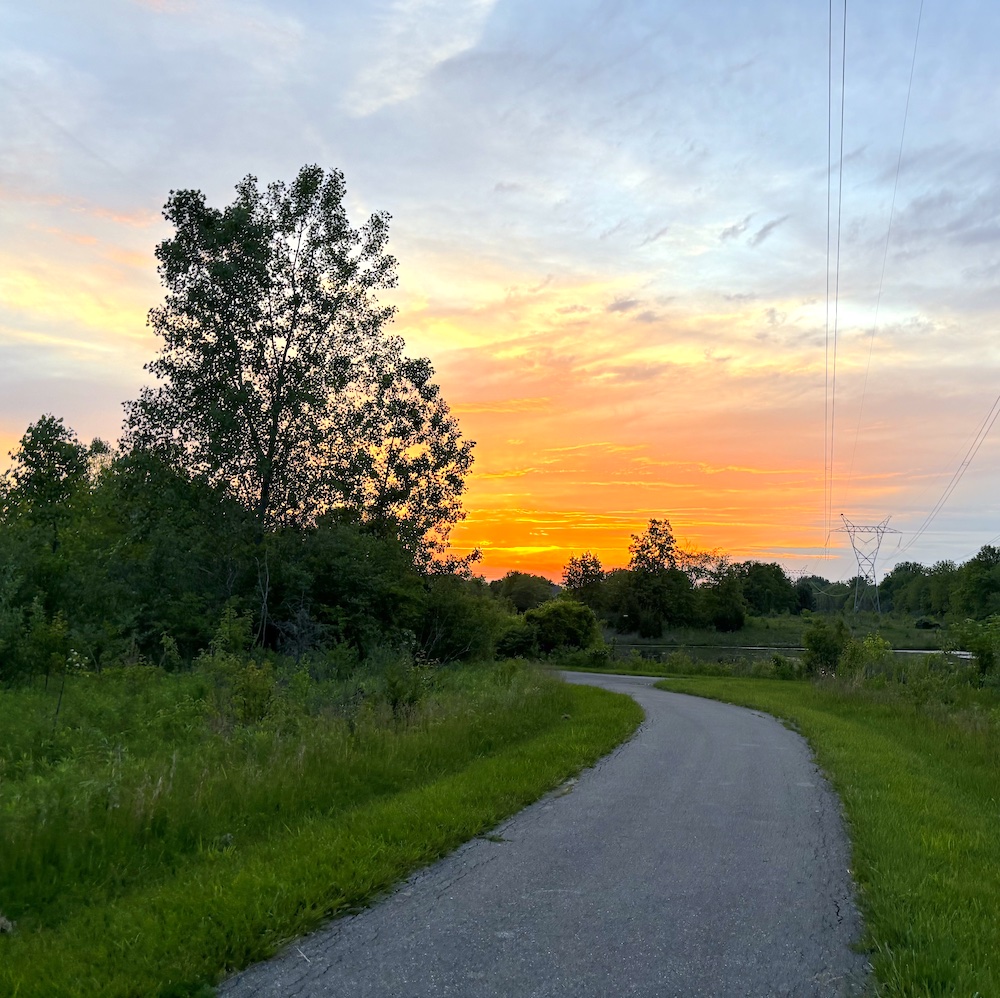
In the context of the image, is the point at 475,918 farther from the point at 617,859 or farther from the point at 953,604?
the point at 953,604

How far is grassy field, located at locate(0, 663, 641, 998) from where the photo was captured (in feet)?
15.3

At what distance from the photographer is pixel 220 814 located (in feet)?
23.0

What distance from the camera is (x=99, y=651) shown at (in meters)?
21.3

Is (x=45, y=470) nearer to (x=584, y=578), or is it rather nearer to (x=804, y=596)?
(x=584, y=578)

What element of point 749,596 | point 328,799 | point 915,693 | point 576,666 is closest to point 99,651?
point 328,799

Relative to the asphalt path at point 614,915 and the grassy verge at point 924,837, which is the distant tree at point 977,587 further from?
the asphalt path at point 614,915

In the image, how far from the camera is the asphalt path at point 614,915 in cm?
442

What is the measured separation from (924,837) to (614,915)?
3849mm

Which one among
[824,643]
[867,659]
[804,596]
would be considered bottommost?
[867,659]

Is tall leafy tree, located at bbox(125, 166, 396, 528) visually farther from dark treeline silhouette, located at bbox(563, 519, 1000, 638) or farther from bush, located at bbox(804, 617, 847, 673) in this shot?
dark treeline silhouette, located at bbox(563, 519, 1000, 638)

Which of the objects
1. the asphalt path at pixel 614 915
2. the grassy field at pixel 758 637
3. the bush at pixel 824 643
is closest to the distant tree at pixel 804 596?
the grassy field at pixel 758 637

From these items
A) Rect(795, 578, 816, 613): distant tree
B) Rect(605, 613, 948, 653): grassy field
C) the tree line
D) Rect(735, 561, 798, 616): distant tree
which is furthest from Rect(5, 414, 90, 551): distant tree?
Rect(795, 578, 816, 613): distant tree

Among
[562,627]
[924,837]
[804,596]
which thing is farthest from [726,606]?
[924,837]

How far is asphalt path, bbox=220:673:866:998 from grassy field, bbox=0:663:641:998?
15.8 inches
